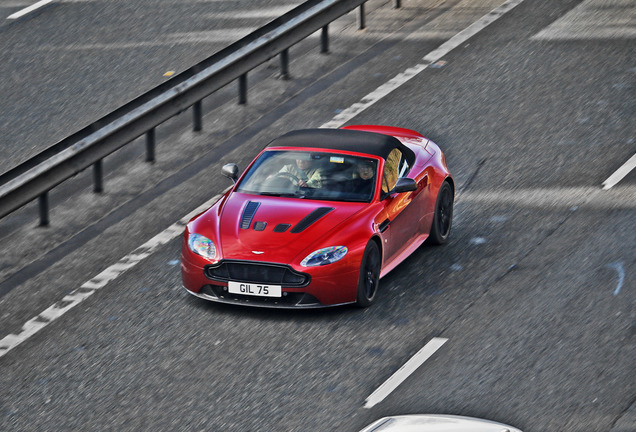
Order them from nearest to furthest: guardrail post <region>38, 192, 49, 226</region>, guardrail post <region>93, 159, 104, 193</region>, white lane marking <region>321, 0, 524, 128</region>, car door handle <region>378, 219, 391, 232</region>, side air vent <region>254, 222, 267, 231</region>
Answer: side air vent <region>254, 222, 267, 231</region>, car door handle <region>378, 219, 391, 232</region>, guardrail post <region>38, 192, 49, 226</region>, guardrail post <region>93, 159, 104, 193</region>, white lane marking <region>321, 0, 524, 128</region>

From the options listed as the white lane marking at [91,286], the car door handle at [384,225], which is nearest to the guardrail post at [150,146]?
the white lane marking at [91,286]

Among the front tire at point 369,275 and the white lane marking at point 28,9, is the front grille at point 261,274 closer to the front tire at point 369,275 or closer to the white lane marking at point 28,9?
the front tire at point 369,275

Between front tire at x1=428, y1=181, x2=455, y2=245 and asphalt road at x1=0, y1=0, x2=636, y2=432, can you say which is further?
front tire at x1=428, y1=181, x2=455, y2=245

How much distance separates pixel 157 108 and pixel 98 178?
1189 millimetres

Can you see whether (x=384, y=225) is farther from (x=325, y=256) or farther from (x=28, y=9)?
(x=28, y=9)

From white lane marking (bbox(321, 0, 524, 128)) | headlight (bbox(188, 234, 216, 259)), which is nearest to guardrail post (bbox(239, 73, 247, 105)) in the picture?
white lane marking (bbox(321, 0, 524, 128))

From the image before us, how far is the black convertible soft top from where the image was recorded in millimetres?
12016

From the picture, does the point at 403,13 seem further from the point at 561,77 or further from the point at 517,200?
the point at 517,200

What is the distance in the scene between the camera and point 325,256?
1062cm

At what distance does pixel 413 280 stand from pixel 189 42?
820cm

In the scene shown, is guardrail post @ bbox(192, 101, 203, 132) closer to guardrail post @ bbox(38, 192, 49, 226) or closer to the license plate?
guardrail post @ bbox(38, 192, 49, 226)

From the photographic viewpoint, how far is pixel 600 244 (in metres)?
12.1

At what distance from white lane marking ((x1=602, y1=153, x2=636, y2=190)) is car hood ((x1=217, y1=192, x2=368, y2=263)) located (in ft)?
12.3

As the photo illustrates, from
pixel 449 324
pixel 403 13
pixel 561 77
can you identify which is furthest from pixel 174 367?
pixel 403 13
